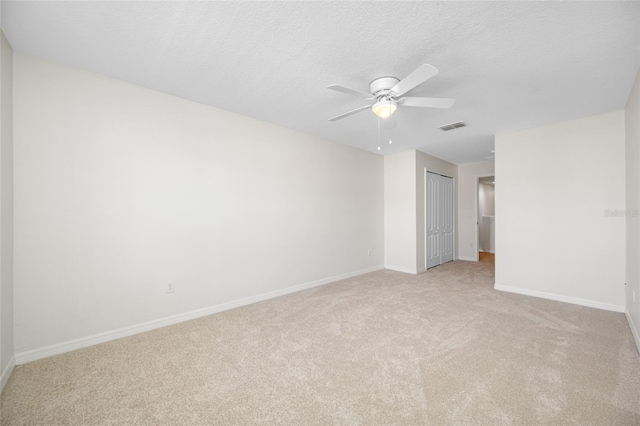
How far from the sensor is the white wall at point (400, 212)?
525cm

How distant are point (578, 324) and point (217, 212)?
4.29 meters

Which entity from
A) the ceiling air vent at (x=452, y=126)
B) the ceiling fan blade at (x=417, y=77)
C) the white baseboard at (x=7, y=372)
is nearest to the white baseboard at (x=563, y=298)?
the ceiling air vent at (x=452, y=126)

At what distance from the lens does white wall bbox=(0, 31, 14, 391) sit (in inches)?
73.7

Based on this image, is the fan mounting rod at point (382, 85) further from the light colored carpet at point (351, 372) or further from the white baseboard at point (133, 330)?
the white baseboard at point (133, 330)

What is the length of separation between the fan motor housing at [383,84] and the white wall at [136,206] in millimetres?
1799

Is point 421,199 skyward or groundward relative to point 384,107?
groundward

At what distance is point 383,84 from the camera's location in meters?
2.42

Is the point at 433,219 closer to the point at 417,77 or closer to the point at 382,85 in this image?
the point at 382,85

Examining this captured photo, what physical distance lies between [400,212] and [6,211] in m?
5.34

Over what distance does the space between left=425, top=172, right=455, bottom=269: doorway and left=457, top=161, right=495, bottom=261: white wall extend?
16.3 inches

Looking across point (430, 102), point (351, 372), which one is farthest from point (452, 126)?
point (351, 372)

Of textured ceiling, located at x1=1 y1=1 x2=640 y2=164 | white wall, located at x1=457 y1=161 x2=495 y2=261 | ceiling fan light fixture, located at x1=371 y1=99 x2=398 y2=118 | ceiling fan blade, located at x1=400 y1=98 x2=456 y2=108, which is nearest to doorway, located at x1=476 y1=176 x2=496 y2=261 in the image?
white wall, located at x1=457 y1=161 x2=495 y2=261

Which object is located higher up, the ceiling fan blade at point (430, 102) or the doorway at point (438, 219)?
the ceiling fan blade at point (430, 102)

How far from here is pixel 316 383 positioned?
73.7 inches
